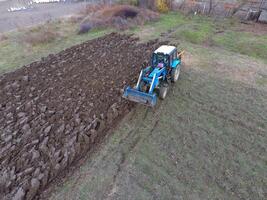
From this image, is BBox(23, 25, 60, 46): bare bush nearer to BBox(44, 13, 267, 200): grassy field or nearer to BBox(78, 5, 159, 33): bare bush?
BBox(78, 5, 159, 33): bare bush

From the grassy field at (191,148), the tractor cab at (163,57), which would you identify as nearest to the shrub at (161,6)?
the grassy field at (191,148)

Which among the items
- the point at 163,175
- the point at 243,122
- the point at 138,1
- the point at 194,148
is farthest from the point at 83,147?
the point at 138,1

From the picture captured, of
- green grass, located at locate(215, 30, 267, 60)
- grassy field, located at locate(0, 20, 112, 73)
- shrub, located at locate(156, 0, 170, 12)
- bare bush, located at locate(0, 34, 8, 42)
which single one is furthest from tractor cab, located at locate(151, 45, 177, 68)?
shrub, located at locate(156, 0, 170, 12)

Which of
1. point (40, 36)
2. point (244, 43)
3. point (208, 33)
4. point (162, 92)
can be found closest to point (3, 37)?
point (40, 36)

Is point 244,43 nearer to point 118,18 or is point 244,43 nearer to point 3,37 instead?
point 118,18

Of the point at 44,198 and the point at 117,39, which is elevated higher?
the point at 117,39

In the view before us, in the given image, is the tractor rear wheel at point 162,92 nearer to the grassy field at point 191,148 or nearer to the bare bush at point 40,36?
the grassy field at point 191,148

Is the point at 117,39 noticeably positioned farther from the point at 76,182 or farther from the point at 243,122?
the point at 76,182
